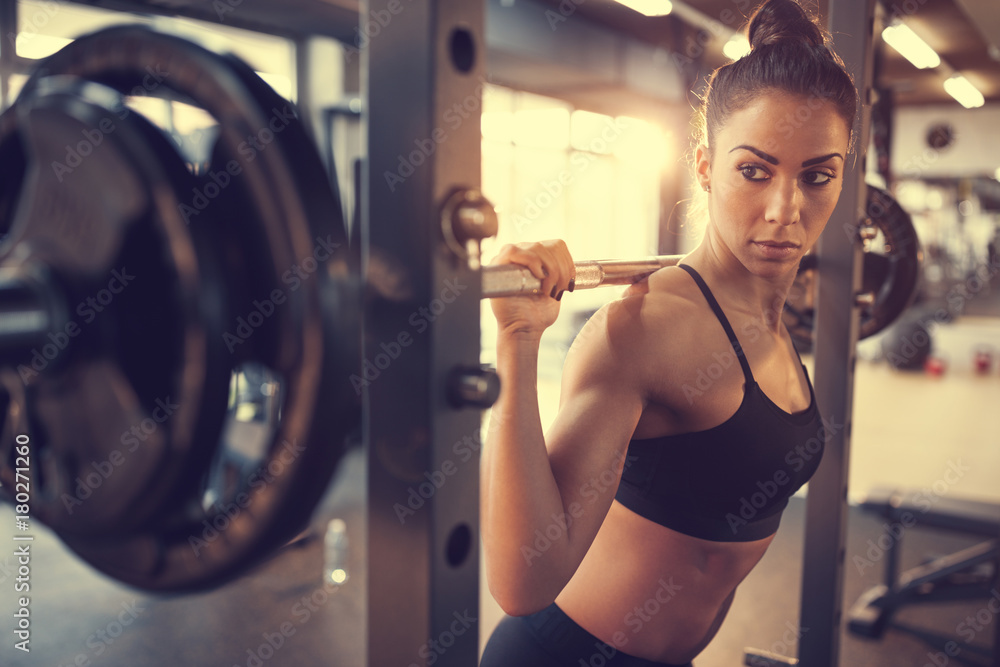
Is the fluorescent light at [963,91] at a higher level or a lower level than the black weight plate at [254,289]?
higher

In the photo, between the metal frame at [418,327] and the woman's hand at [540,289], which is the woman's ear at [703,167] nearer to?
the woman's hand at [540,289]

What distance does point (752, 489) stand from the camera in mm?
985

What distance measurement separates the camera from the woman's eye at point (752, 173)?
91cm

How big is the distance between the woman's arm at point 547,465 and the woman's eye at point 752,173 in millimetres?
263

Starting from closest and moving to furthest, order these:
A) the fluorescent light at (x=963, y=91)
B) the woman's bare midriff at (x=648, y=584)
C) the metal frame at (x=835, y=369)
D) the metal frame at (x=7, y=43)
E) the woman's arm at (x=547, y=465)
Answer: the woman's arm at (x=547, y=465) < the woman's bare midriff at (x=648, y=584) < the metal frame at (x=835, y=369) < the metal frame at (x=7, y=43) < the fluorescent light at (x=963, y=91)

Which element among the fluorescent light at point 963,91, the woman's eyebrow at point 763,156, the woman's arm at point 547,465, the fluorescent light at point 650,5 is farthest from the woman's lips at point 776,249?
the fluorescent light at point 963,91

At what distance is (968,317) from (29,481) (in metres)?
12.1

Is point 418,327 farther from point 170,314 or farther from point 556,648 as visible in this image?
point 556,648

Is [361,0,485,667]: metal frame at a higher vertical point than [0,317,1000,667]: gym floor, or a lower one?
higher

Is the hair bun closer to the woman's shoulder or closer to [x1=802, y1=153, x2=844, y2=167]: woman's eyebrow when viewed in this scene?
[x1=802, y1=153, x2=844, y2=167]: woman's eyebrow

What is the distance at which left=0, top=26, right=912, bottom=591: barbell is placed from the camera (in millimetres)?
446

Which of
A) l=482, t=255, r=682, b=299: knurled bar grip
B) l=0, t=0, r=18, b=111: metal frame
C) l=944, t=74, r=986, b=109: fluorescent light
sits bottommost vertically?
l=482, t=255, r=682, b=299: knurled bar grip

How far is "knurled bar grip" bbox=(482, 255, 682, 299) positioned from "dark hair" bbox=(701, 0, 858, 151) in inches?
8.9

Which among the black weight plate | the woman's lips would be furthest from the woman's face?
the black weight plate
